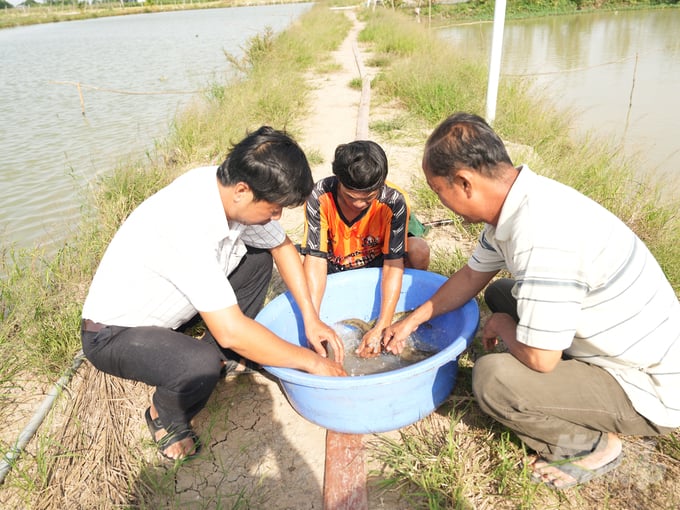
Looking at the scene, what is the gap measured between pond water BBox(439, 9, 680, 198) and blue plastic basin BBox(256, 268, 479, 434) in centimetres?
251

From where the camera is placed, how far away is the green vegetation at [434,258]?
1.54 meters

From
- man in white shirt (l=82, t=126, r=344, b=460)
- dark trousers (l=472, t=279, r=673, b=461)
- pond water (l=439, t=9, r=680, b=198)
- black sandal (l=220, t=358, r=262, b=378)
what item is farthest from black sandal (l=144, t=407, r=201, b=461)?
pond water (l=439, t=9, r=680, b=198)

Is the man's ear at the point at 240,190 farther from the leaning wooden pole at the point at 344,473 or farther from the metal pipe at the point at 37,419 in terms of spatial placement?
the metal pipe at the point at 37,419

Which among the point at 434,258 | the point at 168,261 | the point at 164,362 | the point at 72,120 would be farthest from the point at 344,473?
the point at 72,120

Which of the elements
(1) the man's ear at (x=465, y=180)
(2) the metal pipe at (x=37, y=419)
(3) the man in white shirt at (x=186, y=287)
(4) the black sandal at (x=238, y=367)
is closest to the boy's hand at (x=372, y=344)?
(3) the man in white shirt at (x=186, y=287)

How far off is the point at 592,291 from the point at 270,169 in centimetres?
106

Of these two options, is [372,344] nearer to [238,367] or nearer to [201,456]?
[238,367]

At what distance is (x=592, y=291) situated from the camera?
130 cm

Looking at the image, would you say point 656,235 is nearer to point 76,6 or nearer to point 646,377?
point 646,377

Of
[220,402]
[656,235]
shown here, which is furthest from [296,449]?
[656,235]

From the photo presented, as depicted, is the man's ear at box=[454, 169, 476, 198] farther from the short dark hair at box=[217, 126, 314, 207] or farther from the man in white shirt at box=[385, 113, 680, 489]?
the short dark hair at box=[217, 126, 314, 207]

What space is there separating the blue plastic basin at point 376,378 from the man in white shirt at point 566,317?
196 mm

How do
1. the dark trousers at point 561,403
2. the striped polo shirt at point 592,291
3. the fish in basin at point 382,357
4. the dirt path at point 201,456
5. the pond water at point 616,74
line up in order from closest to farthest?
the striped polo shirt at point 592,291, the dark trousers at point 561,403, the dirt path at point 201,456, the fish in basin at point 382,357, the pond water at point 616,74

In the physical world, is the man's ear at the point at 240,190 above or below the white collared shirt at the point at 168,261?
above
